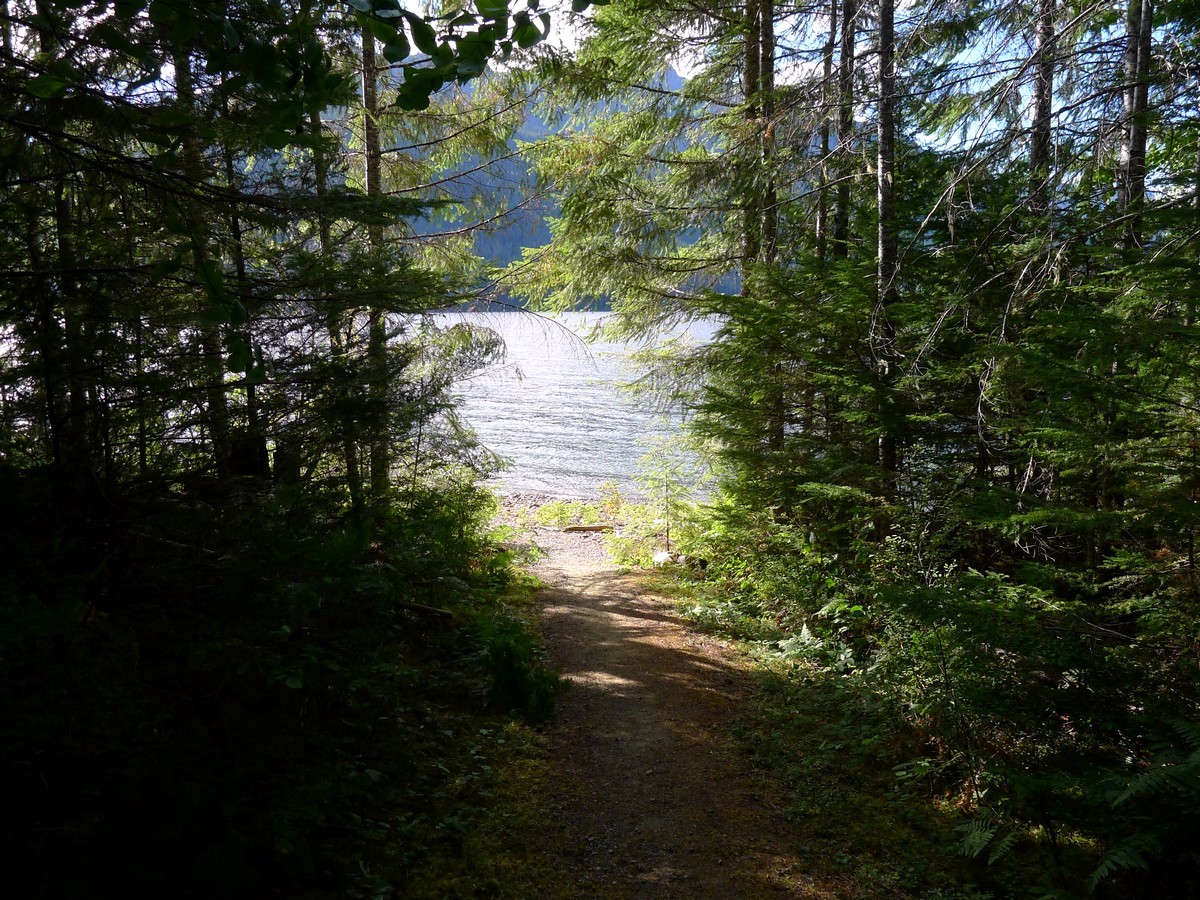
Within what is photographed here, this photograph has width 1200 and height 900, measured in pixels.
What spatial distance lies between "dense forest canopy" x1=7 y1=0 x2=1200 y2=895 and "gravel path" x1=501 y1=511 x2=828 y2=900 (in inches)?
38.0

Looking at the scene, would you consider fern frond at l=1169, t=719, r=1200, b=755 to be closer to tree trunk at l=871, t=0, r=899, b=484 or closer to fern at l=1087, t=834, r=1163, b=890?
fern at l=1087, t=834, r=1163, b=890

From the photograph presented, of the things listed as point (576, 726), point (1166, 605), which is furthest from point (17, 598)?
point (1166, 605)

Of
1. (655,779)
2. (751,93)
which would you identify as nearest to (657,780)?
(655,779)

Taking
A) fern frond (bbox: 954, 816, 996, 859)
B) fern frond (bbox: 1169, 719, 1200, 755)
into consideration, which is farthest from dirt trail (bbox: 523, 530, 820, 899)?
fern frond (bbox: 1169, 719, 1200, 755)

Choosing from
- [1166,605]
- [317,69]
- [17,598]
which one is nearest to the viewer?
[317,69]

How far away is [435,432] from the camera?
8.16 meters

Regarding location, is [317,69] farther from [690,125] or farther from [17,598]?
[690,125]

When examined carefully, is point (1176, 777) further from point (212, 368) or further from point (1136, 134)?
point (212, 368)

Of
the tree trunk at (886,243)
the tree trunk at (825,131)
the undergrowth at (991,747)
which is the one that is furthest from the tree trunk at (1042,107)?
the undergrowth at (991,747)

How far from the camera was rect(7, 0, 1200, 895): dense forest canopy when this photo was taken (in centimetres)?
264

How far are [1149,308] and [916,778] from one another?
3.78 meters

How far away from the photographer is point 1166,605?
4461 millimetres

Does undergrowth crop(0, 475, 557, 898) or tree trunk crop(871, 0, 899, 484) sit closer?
undergrowth crop(0, 475, 557, 898)

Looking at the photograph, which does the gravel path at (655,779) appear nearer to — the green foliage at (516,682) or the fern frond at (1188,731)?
the green foliage at (516,682)
